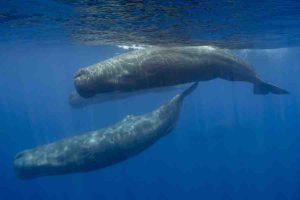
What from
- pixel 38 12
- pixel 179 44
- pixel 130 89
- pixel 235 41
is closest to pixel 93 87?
pixel 130 89

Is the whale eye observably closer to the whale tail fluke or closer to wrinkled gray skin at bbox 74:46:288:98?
wrinkled gray skin at bbox 74:46:288:98

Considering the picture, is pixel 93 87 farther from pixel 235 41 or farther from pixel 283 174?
pixel 283 174

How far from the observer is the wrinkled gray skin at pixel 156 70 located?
10.7 meters

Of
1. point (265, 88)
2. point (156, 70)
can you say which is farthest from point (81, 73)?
point (265, 88)

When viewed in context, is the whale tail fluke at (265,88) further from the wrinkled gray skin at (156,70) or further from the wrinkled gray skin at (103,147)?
the wrinkled gray skin at (103,147)

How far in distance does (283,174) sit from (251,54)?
1748 cm

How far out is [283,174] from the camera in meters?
47.4

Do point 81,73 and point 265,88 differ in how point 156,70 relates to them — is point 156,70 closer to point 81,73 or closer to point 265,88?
point 81,73

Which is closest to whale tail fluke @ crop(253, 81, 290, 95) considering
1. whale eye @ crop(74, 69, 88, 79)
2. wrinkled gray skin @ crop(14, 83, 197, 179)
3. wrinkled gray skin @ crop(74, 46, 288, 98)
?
wrinkled gray skin @ crop(74, 46, 288, 98)

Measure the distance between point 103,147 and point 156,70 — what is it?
22.1 ft

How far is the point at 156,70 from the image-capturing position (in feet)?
39.1

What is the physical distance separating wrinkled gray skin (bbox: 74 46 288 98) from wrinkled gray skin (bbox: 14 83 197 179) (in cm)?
326

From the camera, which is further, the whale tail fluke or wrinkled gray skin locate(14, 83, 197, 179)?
wrinkled gray skin locate(14, 83, 197, 179)

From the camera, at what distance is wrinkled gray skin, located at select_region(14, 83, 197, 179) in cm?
1744
